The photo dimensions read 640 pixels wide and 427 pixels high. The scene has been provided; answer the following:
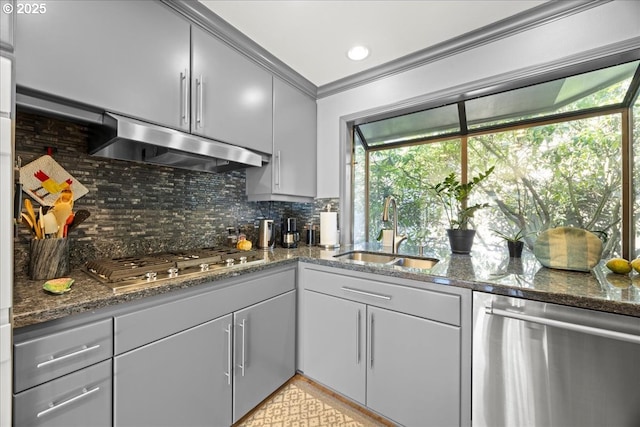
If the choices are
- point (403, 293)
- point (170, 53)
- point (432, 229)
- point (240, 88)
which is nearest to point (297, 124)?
point (240, 88)

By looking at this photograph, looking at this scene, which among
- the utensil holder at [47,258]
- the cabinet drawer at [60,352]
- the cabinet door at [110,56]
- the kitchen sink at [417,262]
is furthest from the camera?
the kitchen sink at [417,262]

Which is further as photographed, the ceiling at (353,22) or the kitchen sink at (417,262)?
the kitchen sink at (417,262)

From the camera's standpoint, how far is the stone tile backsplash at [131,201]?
50.4 inches

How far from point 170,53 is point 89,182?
0.82 metres

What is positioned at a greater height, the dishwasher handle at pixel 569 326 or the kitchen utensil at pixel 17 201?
the kitchen utensil at pixel 17 201

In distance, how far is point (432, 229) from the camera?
2.26m

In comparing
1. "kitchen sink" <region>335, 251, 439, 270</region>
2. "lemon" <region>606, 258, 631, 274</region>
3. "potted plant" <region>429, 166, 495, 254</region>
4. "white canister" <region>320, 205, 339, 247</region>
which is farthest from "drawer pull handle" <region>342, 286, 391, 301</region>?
"lemon" <region>606, 258, 631, 274</region>

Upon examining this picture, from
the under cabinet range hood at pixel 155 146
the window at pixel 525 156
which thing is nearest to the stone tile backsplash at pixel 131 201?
the under cabinet range hood at pixel 155 146

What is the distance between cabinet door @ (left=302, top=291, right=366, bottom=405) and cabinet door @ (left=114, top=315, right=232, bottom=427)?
588 mm

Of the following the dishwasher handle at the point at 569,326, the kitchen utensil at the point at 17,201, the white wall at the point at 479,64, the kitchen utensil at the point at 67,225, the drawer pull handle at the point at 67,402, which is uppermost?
the white wall at the point at 479,64

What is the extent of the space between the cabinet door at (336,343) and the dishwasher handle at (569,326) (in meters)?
0.67

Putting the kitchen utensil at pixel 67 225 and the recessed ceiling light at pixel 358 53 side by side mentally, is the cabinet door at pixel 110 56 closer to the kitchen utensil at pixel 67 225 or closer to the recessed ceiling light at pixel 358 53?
the kitchen utensil at pixel 67 225

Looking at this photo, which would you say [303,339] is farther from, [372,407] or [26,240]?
[26,240]

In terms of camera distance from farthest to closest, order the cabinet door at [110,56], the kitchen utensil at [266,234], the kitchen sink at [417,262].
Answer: the kitchen utensil at [266,234] → the kitchen sink at [417,262] → the cabinet door at [110,56]
